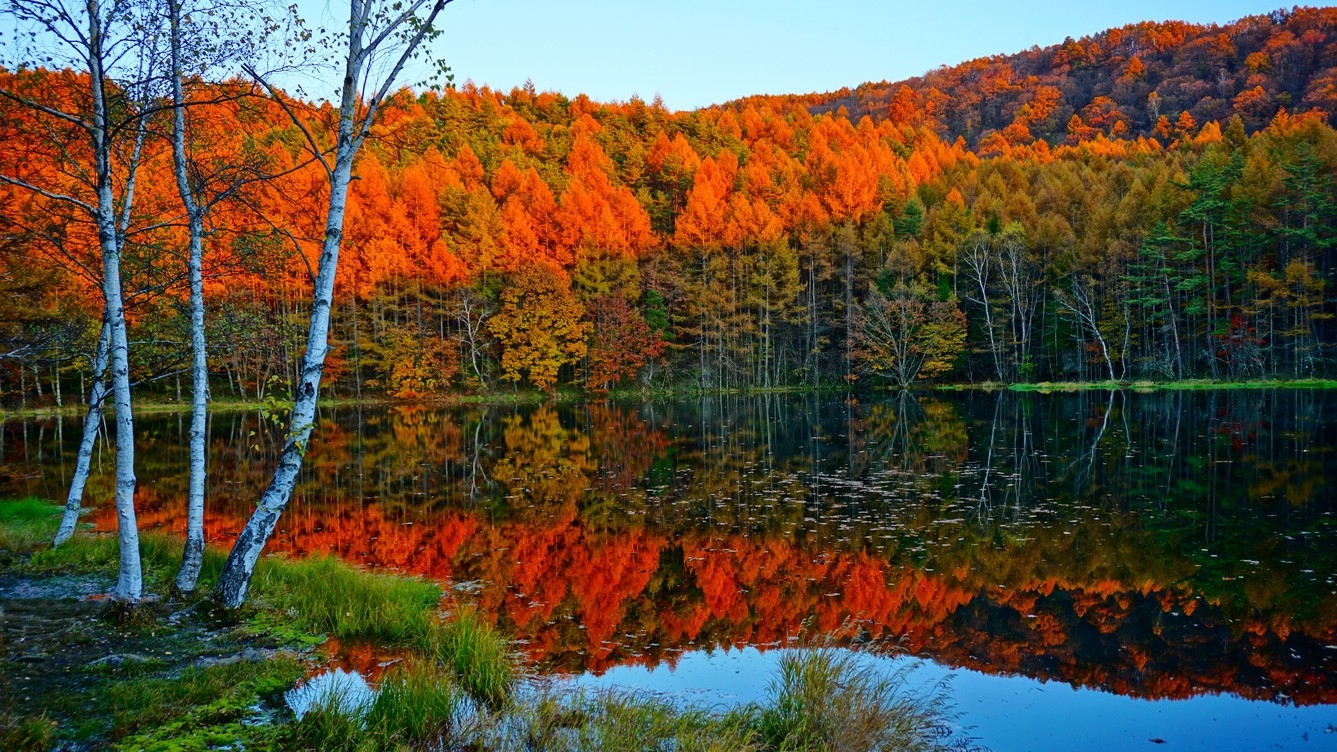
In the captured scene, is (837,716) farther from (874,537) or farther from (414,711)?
(874,537)

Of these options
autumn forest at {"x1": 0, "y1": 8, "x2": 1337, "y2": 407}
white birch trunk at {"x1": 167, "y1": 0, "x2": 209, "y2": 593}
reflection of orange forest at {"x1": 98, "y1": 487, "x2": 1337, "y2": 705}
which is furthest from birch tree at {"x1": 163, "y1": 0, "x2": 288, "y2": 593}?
autumn forest at {"x1": 0, "y1": 8, "x2": 1337, "y2": 407}

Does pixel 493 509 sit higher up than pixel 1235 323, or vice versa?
pixel 1235 323

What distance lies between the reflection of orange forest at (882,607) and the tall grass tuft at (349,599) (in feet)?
3.05

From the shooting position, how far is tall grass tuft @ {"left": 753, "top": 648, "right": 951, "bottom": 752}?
5.14m

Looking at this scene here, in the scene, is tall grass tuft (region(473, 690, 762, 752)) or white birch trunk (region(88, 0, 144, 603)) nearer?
tall grass tuft (region(473, 690, 762, 752))

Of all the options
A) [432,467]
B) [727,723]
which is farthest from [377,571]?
[432,467]

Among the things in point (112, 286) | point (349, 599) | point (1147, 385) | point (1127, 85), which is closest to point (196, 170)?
point (112, 286)

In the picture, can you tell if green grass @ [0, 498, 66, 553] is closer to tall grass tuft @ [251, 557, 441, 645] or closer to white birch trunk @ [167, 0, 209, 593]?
tall grass tuft @ [251, 557, 441, 645]

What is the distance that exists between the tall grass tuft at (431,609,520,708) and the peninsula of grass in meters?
0.02

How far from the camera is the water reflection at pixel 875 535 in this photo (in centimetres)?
782

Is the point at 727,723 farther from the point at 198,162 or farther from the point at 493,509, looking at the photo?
the point at 493,509

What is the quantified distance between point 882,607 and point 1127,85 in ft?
401

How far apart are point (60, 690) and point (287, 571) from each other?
12.7ft

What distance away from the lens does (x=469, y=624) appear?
690 cm
